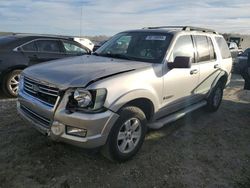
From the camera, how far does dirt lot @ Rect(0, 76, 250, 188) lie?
11.7 ft

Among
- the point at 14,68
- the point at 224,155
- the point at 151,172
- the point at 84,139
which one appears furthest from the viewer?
the point at 14,68

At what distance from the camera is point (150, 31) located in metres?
5.05

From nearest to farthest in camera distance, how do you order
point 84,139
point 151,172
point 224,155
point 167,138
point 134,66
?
point 84,139, point 151,172, point 134,66, point 224,155, point 167,138

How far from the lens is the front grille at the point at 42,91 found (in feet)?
11.5

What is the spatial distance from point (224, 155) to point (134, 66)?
78.8 inches

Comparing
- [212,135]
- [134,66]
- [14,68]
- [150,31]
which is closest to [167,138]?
[212,135]

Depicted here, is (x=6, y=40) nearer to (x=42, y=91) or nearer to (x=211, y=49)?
(x=42, y=91)

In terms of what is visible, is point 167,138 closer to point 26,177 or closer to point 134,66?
point 134,66

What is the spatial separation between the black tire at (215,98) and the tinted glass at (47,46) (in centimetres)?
439

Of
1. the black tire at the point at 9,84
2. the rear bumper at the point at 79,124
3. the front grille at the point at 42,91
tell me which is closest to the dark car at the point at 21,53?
the black tire at the point at 9,84

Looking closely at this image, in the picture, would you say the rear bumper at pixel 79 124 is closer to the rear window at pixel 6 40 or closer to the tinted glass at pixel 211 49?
the tinted glass at pixel 211 49

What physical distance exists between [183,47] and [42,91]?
2535mm

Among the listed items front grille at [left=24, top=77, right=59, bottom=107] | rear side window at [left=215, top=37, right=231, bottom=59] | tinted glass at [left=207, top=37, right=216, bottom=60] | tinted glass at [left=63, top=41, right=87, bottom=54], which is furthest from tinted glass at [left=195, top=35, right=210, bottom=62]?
tinted glass at [left=63, top=41, right=87, bottom=54]

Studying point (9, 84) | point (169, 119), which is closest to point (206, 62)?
point (169, 119)
